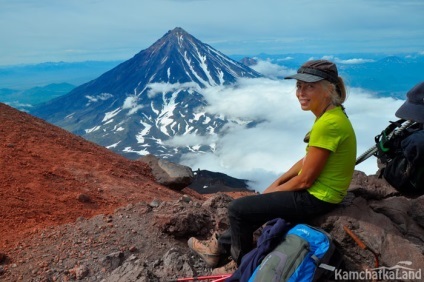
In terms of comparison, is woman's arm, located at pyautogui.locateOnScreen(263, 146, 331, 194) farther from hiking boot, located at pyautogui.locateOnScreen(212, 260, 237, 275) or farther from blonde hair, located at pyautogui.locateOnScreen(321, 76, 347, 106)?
hiking boot, located at pyautogui.locateOnScreen(212, 260, 237, 275)

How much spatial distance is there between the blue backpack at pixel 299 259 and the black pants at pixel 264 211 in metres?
0.33

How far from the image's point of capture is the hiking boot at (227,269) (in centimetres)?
538

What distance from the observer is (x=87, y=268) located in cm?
575

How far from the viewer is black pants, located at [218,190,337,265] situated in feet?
15.4

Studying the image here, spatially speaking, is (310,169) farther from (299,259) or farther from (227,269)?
(227,269)

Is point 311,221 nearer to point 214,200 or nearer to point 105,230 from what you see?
point 214,200

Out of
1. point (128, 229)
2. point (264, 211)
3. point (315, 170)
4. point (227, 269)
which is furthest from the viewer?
point (128, 229)

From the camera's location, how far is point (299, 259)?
416 cm

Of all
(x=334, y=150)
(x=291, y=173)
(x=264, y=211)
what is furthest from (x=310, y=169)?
(x=291, y=173)

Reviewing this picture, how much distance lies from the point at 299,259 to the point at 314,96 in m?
1.83

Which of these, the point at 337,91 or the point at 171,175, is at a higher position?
the point at 337,91

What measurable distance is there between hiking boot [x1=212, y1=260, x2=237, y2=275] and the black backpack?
2.95 meters

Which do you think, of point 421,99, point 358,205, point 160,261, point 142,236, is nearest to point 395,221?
point 358,205

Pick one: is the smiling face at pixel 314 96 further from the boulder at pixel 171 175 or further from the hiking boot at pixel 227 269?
the boulder at pixel 171 175
